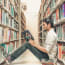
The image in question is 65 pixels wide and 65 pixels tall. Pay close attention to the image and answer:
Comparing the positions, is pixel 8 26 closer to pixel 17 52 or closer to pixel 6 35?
pixel 6 35

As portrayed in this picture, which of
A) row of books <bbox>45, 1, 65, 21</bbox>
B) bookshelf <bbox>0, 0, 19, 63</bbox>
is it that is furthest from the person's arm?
row of books <bbox>45, 1, 65, 21</bbox>

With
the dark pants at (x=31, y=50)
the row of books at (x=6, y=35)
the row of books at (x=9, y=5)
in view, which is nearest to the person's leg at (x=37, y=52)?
the dark pants at (x=31, y=50)

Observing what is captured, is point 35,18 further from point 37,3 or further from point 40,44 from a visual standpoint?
point 40,44

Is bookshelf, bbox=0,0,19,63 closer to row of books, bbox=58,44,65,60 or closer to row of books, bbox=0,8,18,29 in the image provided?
row of books, bbox=0,8,18,29

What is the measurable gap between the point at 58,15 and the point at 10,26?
865 mm

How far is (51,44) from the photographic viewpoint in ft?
4.99

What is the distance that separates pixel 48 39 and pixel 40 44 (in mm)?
192

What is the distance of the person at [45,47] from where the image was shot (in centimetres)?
154

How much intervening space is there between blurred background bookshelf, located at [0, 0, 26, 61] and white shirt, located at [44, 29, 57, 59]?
18.1 inches

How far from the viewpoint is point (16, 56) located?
1.76 m

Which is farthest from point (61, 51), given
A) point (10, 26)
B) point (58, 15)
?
point (10, 26)

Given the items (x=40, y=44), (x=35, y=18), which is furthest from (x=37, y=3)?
(x=40, y=44)

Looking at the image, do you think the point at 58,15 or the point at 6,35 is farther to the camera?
the point at 6,35

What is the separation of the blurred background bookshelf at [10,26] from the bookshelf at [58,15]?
0.38 meters
